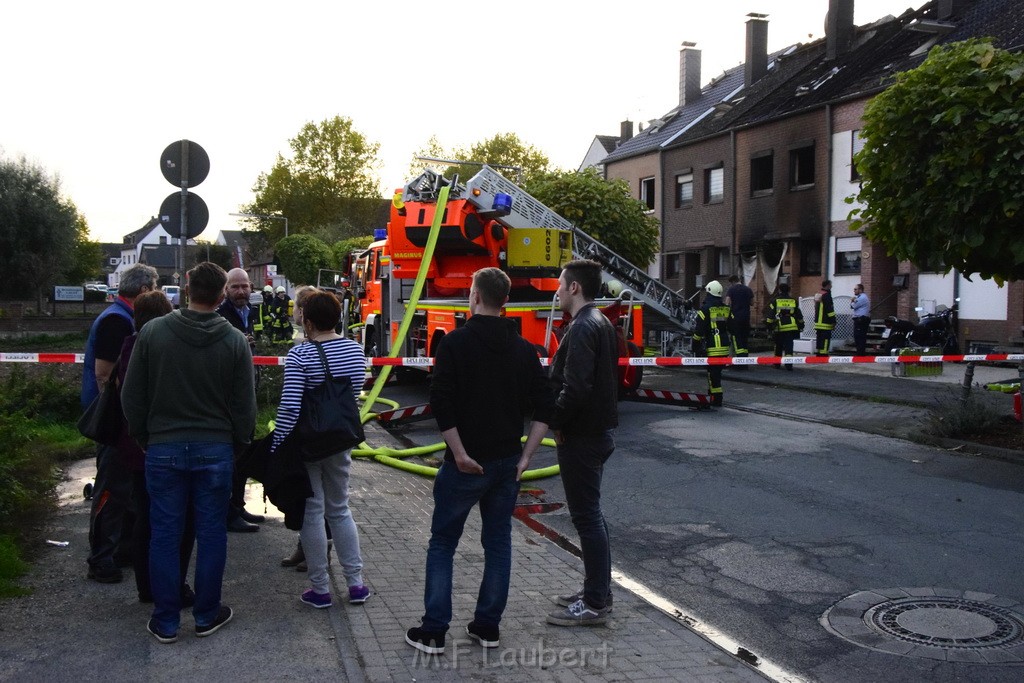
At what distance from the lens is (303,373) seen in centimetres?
487

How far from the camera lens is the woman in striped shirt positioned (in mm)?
4875

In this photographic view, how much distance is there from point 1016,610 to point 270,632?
12.8 feet

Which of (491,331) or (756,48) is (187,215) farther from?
(756,48)

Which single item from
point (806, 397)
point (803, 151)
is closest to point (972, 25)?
point (803, 151)

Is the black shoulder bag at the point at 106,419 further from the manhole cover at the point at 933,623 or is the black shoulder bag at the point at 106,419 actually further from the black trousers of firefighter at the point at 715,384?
the black trousers of firefighter at the point at 715,384

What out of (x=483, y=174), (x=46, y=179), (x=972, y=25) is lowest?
(x=483, y=174)

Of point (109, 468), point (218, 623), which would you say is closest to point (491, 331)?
point (218, 623)

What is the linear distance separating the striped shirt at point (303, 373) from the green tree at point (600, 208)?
55.4 ft

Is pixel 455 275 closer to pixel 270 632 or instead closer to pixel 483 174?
pixel 483 174

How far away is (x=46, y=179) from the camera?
114 ft

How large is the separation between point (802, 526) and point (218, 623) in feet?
13.9

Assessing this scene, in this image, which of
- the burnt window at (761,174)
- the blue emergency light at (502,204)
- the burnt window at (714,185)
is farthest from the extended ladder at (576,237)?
the burnt window at (714,185)

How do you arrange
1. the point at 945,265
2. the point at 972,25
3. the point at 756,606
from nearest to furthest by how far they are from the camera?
the point at 756,606 → the point at 945,265 → the point at 972,25

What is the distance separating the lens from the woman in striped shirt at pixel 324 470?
488 centimetres
